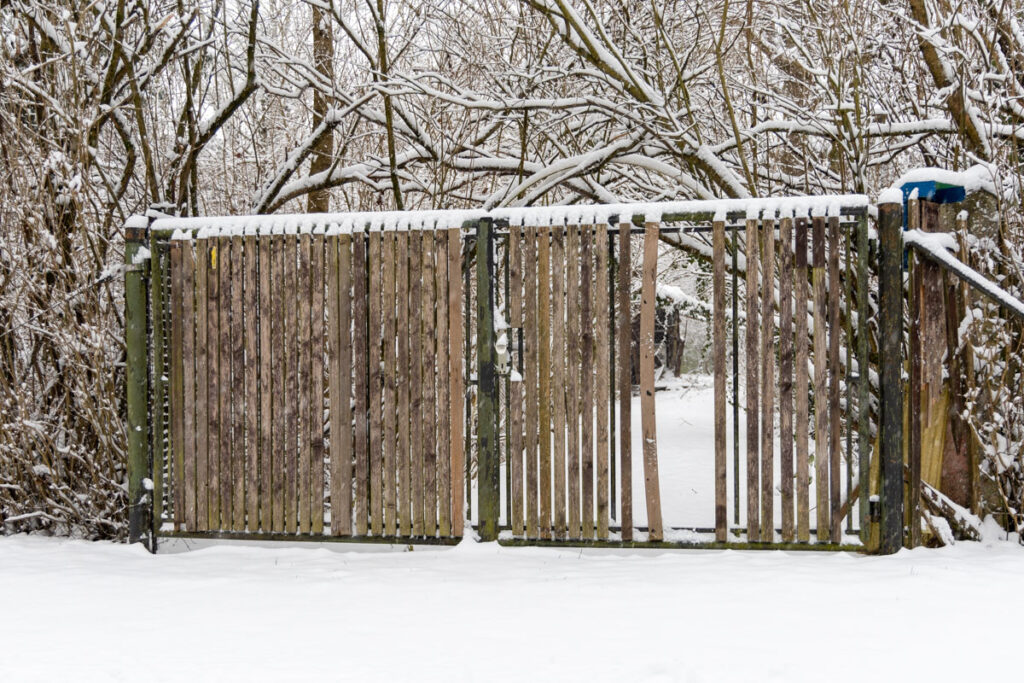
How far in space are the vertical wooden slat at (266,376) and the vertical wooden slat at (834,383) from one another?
A: 9.44ft

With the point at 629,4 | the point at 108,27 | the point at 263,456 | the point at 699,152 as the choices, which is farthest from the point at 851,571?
the point at 108,27

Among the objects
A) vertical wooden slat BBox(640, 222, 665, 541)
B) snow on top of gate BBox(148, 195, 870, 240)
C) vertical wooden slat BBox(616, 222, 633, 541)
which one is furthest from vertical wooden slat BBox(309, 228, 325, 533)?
vertical wooden slat BBox(640, 222, 665, 541)

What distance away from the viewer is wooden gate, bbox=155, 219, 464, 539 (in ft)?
14.0

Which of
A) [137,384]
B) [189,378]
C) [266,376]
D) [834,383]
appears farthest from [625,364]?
[137,384]

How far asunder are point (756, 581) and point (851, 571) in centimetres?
47

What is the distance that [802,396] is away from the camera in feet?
13.1

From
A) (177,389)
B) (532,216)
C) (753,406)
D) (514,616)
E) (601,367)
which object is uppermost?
(532,216)

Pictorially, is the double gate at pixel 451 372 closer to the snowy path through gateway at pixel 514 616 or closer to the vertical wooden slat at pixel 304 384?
the vertical wooden slat at pixel 304 384

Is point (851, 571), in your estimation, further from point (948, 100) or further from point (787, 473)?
point (948, 100)

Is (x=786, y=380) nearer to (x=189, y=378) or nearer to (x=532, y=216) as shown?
(x=532, y=216)

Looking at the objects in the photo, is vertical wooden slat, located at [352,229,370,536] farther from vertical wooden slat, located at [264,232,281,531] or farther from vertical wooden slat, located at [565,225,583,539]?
vertical wooden slat, located at [565,225,583,539]

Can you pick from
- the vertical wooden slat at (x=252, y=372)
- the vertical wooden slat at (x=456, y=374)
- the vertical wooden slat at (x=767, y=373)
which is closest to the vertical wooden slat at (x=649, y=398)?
the vertical wooden slat at (x=767, y=373)

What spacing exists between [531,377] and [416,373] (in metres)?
0.62

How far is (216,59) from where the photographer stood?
6215 mm
